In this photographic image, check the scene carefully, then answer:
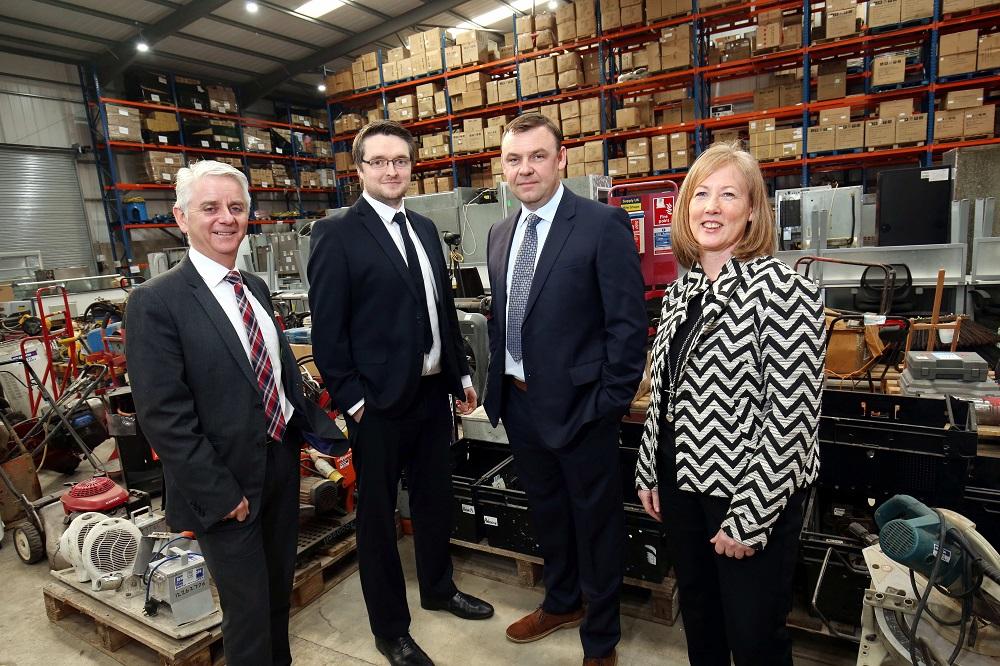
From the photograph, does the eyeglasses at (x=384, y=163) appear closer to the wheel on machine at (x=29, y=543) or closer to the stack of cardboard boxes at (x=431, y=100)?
the wheel on machine at (x=29, y=543)

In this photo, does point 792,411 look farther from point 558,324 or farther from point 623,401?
point 558,324

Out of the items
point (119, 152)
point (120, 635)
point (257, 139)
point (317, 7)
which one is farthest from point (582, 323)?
point (257, 139)

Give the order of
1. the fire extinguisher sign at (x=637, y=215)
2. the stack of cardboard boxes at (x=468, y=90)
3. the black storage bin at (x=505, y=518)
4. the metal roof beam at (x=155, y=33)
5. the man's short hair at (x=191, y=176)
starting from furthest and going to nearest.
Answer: the stack of cardboard boxes at (x=468, y=90) → the metal roof beam at (x=155, y=33) → the fire extinguisher sign at (x=637, y=215) → the black storage bin at (x=505, y=518) → the man's short hair at (x=191, y=176)

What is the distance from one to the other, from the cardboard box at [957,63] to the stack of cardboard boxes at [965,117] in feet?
0.78

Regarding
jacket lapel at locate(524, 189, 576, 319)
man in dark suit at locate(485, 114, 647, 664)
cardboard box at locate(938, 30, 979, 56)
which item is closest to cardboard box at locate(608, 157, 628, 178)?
cardboard box at locate(938, 30, 979, 56)

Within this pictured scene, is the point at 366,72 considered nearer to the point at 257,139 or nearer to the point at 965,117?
the point at 257,139

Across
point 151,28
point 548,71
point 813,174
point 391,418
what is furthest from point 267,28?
point 391,418

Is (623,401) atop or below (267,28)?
below

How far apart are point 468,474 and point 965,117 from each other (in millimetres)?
7639

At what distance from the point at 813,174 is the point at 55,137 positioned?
42.0 ft

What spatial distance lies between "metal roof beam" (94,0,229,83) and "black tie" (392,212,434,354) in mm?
8262

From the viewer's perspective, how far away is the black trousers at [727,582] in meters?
1.33

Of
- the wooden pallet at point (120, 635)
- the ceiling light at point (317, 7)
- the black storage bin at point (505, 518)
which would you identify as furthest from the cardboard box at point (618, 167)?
the wooden pallet at point (120, 635)

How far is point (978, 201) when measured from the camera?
202 inches
